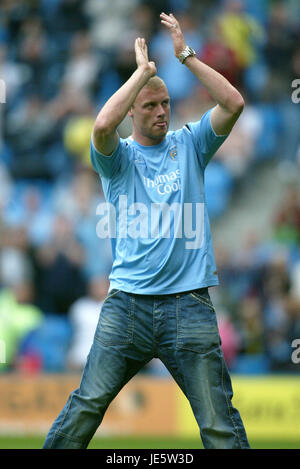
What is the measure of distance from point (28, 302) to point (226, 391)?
6808 mm

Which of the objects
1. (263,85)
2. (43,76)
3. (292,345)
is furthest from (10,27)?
(292,345)

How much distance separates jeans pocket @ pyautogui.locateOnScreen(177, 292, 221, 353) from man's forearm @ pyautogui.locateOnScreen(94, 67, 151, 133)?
1.10 meters

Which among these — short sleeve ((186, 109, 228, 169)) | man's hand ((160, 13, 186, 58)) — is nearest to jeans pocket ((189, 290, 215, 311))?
short sleeve ((186, 109, 228, 169))

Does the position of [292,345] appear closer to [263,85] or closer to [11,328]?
[11,328]

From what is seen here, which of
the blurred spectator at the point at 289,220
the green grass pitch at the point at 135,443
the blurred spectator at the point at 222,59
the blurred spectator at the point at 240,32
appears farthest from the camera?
the blurred spectator at the point at 222,59

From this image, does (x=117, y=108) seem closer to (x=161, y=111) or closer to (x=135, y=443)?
(x=161, y=111)

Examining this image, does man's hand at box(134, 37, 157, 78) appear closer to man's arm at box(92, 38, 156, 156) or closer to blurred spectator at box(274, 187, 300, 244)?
man's arm at box(92, 38, 156, 156)

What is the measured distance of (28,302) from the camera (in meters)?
11.4

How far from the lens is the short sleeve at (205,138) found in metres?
5.12

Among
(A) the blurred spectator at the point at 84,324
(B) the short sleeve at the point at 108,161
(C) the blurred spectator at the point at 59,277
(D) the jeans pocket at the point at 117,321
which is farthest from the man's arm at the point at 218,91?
(C) the blurred spectator at the point at 59,277

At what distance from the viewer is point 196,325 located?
4.94m

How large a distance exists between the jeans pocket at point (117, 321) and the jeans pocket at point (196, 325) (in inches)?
11.7

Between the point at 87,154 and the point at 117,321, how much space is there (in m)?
8.35

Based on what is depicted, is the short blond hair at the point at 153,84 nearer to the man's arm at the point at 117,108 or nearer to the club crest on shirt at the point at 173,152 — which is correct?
the man's arm at the point at 117,108
